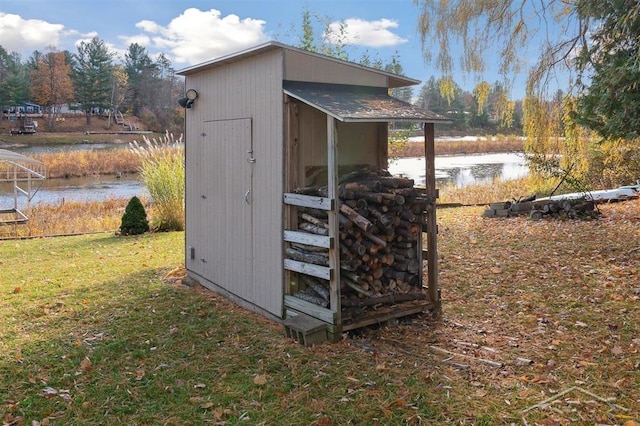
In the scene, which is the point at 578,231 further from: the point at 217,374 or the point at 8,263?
the point at 8,263

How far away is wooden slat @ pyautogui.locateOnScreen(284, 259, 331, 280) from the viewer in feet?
→ 12.8

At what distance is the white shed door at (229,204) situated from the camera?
465cm

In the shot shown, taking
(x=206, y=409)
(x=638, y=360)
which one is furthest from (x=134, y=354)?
(x=638, y=360)

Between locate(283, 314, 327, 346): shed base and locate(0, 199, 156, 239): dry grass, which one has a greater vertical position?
locate(0, 199, 156, 239): dry grass

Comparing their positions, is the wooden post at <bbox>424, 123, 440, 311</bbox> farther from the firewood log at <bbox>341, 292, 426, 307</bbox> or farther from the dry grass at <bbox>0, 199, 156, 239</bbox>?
the dry grass at <bbox>0, 199, 156, 239</bbox>

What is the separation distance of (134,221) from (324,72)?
6121mm

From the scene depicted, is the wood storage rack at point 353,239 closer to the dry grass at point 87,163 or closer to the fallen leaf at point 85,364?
the fallen leaf at point 85,364

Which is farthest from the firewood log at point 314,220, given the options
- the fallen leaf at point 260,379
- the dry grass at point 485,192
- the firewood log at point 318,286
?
the dry grass at point 485,192

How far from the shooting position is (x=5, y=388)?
3295 mm

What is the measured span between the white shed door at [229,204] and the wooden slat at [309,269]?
1.93 ft

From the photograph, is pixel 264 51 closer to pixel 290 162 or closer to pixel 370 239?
pixel 290 162

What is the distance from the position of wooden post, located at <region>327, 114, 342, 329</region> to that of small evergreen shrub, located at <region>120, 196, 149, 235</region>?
6391 millimetres

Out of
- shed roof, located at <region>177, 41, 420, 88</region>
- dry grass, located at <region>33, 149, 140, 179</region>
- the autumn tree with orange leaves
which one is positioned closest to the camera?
shed roof, located at <region>177, 41, 420, 88</region>

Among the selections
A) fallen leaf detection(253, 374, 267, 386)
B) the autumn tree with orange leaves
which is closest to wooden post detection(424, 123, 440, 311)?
fallen leaf detection(253, 374, 267, 386)
